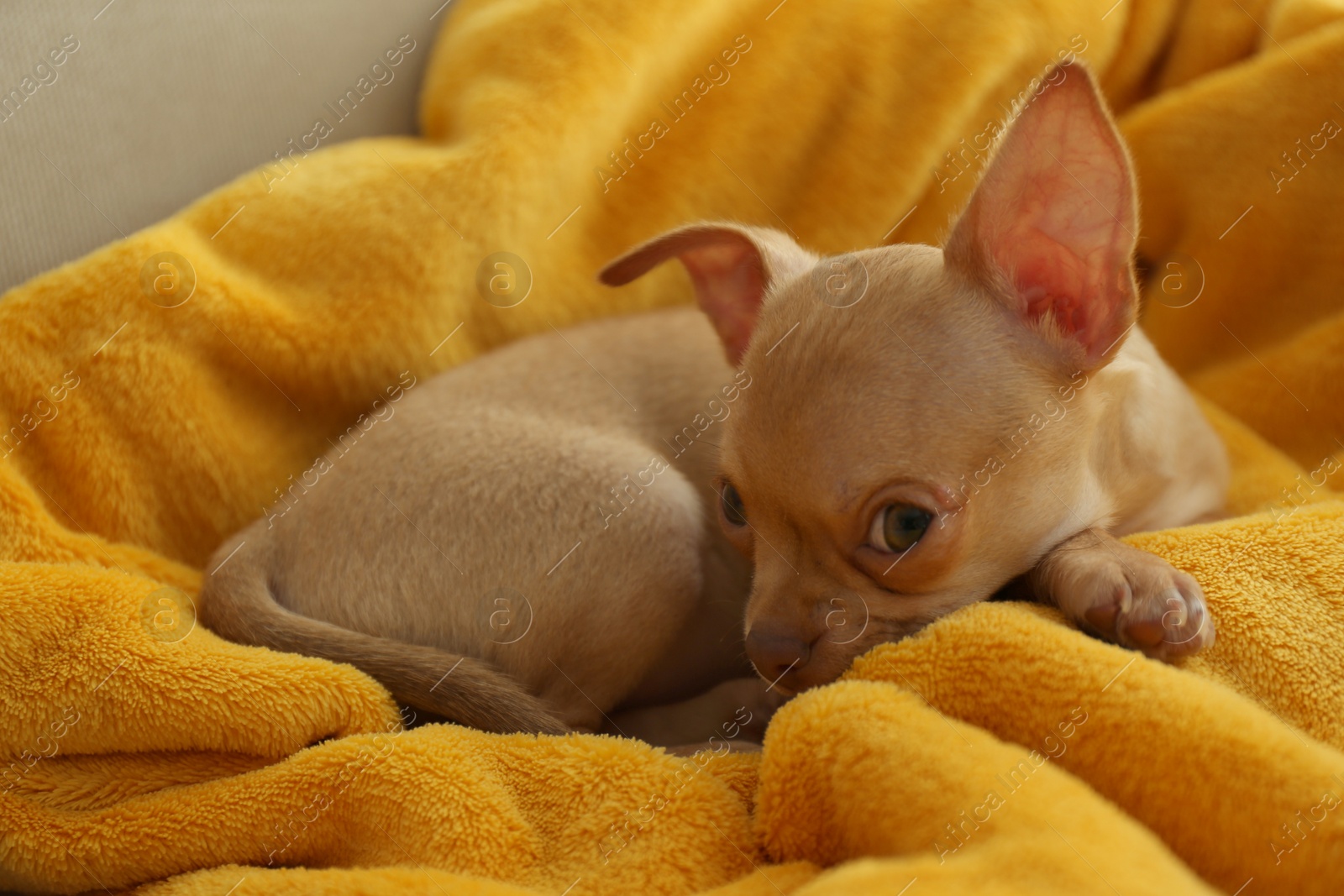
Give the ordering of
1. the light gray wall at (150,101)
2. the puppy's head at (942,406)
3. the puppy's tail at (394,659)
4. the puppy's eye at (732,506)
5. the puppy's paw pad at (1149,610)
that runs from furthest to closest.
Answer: the light gray wall at (150,101)
the puppy's eye at (732,506)
the puppy's tail at (394,659)
the puppy's head at (942,406)
the puppy's paw pad at (1149,610)

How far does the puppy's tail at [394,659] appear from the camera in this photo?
2.26m

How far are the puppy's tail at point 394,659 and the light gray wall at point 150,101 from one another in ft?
4.25

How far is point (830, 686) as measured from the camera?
1913 mm

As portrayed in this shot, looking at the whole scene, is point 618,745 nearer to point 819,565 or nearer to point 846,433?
point 819,565

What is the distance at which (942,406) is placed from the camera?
6.78 feet

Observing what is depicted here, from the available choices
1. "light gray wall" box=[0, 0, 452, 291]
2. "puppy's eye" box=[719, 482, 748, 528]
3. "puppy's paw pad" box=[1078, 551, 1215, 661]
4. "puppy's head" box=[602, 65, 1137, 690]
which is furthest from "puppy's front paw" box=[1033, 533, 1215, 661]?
"light gray wall" box=[0, 0, 452, 291]

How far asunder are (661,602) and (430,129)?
184 cm

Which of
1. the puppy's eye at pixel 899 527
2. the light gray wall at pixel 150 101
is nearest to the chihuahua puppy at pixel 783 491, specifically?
the puppy's eye at pixel 899 527

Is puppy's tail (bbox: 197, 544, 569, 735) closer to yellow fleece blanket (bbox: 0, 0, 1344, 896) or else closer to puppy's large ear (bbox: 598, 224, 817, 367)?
yellow fleece blanket (bbox: 0, 0, 1344, 896)

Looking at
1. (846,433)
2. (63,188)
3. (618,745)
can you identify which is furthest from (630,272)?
(63,188)

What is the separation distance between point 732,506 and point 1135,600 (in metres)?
0.93

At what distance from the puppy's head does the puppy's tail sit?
0.57 m

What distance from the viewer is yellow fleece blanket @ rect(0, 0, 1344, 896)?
5.55 feet

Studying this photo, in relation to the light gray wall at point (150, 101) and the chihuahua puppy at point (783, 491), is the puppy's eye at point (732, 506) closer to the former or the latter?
the chihuahua puppy at point (783, 491)
